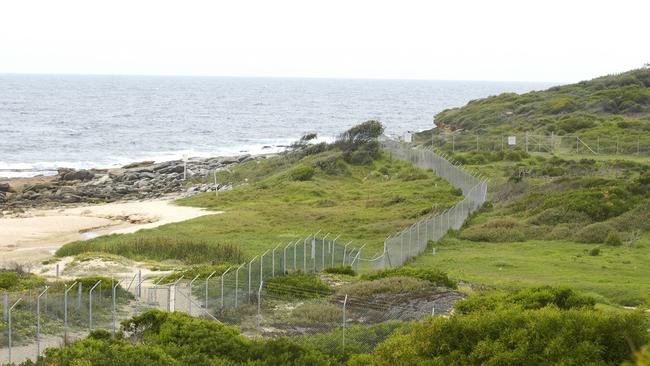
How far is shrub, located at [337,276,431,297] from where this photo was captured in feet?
78.0

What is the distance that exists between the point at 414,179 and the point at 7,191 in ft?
95.1

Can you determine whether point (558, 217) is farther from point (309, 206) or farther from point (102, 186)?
point (102, 186)

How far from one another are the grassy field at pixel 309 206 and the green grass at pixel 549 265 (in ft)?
12.6

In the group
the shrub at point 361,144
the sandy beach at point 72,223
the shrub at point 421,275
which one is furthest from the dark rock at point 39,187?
the shrub at point 421,275

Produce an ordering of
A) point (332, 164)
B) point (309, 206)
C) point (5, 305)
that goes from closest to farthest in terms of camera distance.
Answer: point (5, 305)
point (309, 206)
point (332, 164)

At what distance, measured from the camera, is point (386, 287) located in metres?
23.9

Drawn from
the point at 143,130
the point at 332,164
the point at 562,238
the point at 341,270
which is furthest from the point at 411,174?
the point at 143,130

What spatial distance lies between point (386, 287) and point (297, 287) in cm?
236

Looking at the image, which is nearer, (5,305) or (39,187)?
(5,305)

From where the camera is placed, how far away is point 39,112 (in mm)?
Result: 171125

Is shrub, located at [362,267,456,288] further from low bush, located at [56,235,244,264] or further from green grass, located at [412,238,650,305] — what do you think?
low bush, located at [56,235,244,264]

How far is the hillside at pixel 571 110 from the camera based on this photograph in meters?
79.1

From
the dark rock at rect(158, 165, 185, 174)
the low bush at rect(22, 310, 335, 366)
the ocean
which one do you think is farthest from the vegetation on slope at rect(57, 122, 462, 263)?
the ocean

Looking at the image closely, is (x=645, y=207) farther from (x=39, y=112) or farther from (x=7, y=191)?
(x=39, y=112)
